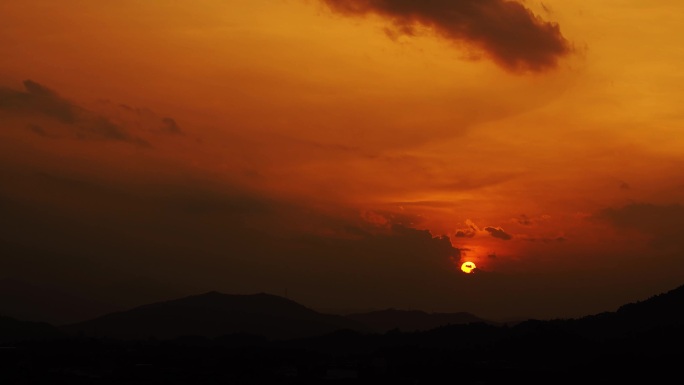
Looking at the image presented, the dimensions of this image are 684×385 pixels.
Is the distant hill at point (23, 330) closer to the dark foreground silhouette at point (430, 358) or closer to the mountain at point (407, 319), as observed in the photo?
the dark foreground silhouette at point (430, 358)

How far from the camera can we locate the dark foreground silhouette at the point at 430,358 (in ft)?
200

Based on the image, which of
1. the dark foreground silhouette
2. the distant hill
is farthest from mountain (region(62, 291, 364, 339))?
the dark foreground silhouette

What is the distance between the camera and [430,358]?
70.8 m

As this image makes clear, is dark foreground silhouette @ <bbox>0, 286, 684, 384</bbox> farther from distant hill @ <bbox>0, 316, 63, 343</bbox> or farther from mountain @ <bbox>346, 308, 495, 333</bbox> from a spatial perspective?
mountain @ <bbox>346, 308, 495, 333</bbox>

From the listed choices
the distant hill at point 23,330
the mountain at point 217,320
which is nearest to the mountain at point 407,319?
the mountain at point 217,320

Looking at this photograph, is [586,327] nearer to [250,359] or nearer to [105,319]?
[250,359]

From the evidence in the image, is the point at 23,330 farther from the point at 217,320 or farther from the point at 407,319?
the point at 407,319

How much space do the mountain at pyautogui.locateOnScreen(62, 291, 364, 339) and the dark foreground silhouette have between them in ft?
155

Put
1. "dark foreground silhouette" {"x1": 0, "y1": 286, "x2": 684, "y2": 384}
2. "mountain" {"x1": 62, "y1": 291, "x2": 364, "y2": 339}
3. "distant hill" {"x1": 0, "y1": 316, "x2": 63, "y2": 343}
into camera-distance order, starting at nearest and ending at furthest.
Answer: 1. "dark foreground silhouette" {"x1": 0, "y1": 286, "x2": 684, "y2": 384}
2. "distant hill" {"x1": 0, "y1": 316, "x2": 63, "y2": 343}
3. "mountain" {"x1": 62, "y1": 291, "x2": 364, "y2": 339}

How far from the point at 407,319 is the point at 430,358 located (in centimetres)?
11120

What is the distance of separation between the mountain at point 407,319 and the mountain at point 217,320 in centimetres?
1478

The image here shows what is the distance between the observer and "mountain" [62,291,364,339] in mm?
138375

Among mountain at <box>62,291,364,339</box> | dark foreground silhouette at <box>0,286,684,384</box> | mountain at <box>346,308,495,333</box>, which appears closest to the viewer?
dark foreground silhouette at <box>0,286,684,384</box>

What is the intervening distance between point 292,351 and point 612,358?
1123 inches
